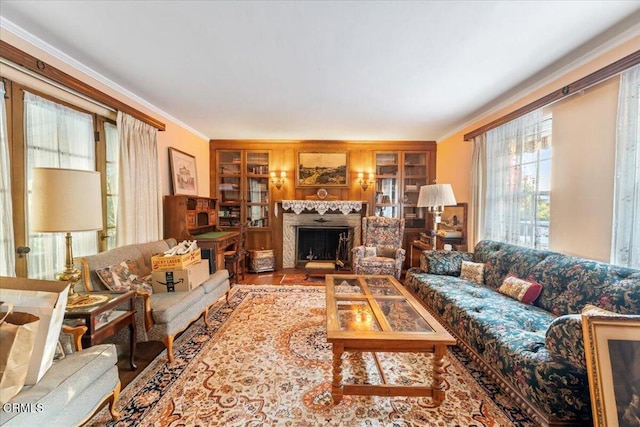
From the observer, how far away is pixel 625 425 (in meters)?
1.15

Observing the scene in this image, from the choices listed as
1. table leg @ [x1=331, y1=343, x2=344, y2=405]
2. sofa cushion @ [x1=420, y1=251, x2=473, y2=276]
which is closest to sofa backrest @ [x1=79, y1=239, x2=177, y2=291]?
table leg @ [x1=331, y1=343, x2=344, y2=405]

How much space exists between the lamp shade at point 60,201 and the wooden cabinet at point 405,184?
14.9ft

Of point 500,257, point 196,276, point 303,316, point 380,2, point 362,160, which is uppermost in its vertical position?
point 380,2

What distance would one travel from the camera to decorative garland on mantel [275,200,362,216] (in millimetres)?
5055

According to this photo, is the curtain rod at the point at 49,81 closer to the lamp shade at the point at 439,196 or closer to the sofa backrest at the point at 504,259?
the lamp shade at the point at 439,196

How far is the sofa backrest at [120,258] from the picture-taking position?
2.11 m

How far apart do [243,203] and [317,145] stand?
6.42ft

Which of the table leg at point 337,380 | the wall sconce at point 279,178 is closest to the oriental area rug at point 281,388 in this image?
the table leg at point 337,380

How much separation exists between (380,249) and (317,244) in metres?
1.43

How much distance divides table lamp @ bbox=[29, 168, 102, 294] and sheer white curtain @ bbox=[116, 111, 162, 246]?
1.41 meters

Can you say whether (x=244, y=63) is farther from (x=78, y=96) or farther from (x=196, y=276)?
(x=196, y=276)

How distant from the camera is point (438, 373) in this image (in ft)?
5.33

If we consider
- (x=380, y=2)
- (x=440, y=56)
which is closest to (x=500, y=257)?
(x=440, y=56)

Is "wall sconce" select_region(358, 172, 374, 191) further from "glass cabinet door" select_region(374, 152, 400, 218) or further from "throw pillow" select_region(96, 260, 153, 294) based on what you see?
"throw pillow" select_region(96, 260, 153, 294)
